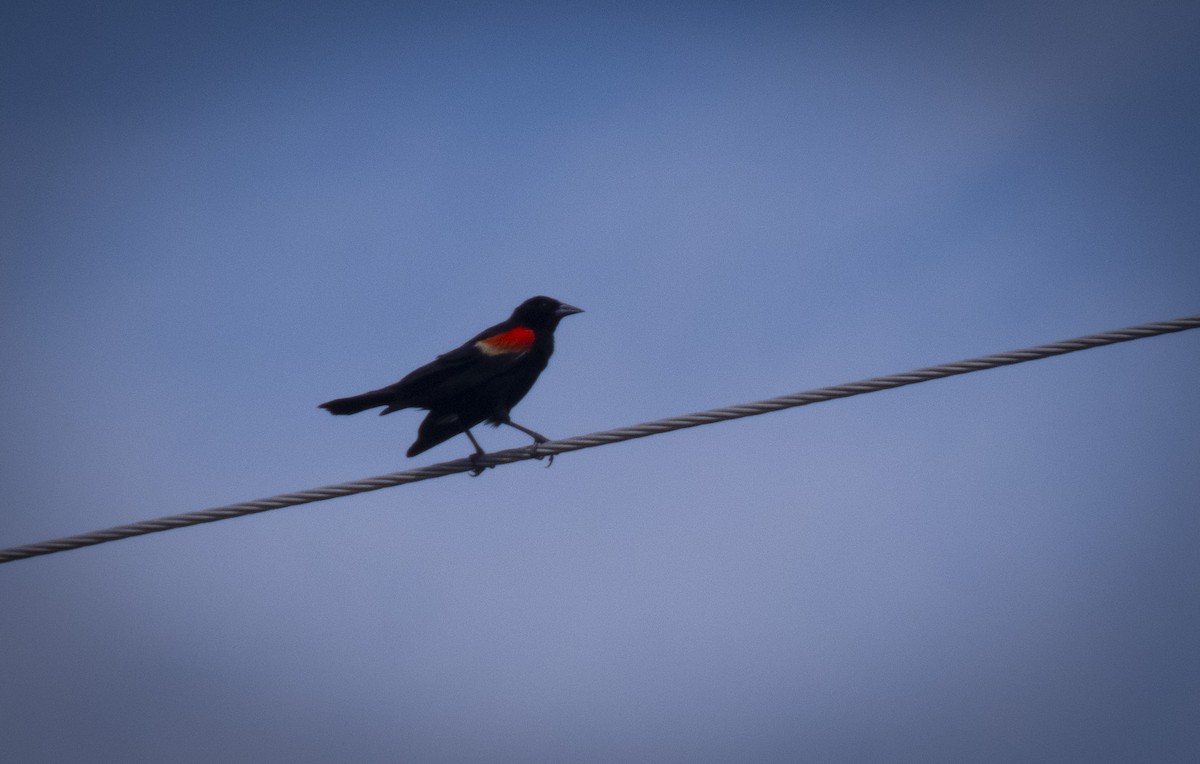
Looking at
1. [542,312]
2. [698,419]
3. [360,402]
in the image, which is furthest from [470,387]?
[698,419]

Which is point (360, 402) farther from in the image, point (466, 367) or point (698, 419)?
point (698, 419)

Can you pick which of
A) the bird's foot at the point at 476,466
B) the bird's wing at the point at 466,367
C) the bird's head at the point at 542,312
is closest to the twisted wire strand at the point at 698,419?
the bird's foot at the point at 476,466

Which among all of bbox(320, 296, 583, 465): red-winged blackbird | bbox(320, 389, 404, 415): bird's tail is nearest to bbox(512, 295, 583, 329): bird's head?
bbox(320, 296, 583, 465): red-winged blackbird

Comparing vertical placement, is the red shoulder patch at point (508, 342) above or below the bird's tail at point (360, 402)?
above

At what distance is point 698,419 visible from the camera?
3746mm

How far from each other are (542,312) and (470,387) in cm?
115

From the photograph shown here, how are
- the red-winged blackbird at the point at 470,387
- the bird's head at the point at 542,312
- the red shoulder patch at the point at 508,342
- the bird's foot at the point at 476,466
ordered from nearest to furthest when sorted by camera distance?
the bird's foot at the point at 476,466 → the red-winged blackbird at the point at 470,387 → the red shoulder patch at the point at 508,342 → the bird's head at the point at 542,312

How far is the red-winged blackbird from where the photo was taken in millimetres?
5184

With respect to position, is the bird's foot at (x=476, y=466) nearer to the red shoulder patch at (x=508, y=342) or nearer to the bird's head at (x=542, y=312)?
the red shoulder patch at (x=508, y=342)

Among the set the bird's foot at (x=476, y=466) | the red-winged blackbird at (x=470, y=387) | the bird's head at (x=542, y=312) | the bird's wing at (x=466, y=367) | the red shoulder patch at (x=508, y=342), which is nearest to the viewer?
the bird's foot at (x=476, y=466)

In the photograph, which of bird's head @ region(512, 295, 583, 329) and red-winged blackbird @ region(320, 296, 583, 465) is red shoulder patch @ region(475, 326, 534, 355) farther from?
bird's head @ region(512, 295, 583, 329)

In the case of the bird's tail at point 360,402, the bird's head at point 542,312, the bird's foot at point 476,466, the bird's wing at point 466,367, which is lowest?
the bird's foot at point 476,466

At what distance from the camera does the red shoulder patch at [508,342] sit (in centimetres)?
583

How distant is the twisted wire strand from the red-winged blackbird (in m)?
1.17
